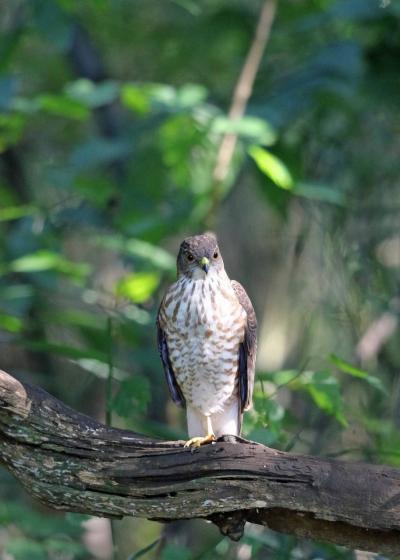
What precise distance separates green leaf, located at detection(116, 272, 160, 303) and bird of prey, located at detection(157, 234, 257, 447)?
35 cm

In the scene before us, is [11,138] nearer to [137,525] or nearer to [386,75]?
[386,75]

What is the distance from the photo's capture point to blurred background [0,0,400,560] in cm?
559

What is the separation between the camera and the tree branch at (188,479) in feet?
12.7

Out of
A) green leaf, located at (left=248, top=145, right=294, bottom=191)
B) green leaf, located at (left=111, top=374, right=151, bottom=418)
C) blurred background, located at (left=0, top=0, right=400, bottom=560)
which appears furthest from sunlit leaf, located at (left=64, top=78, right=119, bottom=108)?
green leaf, located at (left=111, top=374, right=151, bottom=418)

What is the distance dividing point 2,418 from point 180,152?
2.16 meters

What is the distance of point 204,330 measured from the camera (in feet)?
16.4

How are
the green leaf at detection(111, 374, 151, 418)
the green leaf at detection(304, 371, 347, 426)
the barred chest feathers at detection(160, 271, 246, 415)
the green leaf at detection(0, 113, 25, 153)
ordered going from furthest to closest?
the green leaf at detection(0, 113, 25, 153)
the barred chest feathers at detection(160, 271, 246, 415)
the green leaf at detection(111, 374, 151, 418)
the green leaf at detection(304, 371, 347, 426)

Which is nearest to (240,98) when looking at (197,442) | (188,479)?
(197,442)

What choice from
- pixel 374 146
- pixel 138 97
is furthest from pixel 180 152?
pixel 374 146

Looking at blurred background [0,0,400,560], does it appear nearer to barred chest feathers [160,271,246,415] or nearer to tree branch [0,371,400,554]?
barred chest feathers [160,271,246,415]

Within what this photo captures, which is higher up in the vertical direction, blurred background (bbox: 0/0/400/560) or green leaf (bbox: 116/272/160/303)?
blurred background (bbox: 0/0/400/560)

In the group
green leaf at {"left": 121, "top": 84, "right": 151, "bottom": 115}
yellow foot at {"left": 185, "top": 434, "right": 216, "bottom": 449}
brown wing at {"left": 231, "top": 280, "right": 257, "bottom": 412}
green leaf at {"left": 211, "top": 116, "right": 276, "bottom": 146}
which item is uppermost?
green leaf at {"left": 121, "top": 84, "right": 151, "bottom": 115}

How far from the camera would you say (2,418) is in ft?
13.7

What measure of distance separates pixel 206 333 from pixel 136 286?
678 mm
